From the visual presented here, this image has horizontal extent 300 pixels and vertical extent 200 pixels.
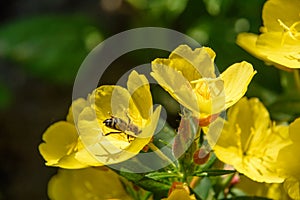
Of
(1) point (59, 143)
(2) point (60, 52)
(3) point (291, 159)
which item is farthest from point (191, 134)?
(2) point (60, 52)

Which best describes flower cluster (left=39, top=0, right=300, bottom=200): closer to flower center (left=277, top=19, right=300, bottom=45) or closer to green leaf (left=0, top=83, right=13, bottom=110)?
flower center (left=277, top=19, right=300, bottom=45)

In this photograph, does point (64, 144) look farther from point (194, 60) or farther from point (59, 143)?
point (194, 60)

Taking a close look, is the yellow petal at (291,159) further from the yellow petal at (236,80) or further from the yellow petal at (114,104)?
the yellow petal at (114,104)

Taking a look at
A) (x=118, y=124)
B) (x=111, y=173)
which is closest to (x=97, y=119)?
(x=118, y=124)

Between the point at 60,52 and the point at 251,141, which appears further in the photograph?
the point at 60,52

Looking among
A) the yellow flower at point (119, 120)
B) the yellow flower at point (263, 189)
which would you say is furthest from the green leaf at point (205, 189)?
the yellow flower at point (119, 120)

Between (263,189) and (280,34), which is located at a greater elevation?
(280,34)
